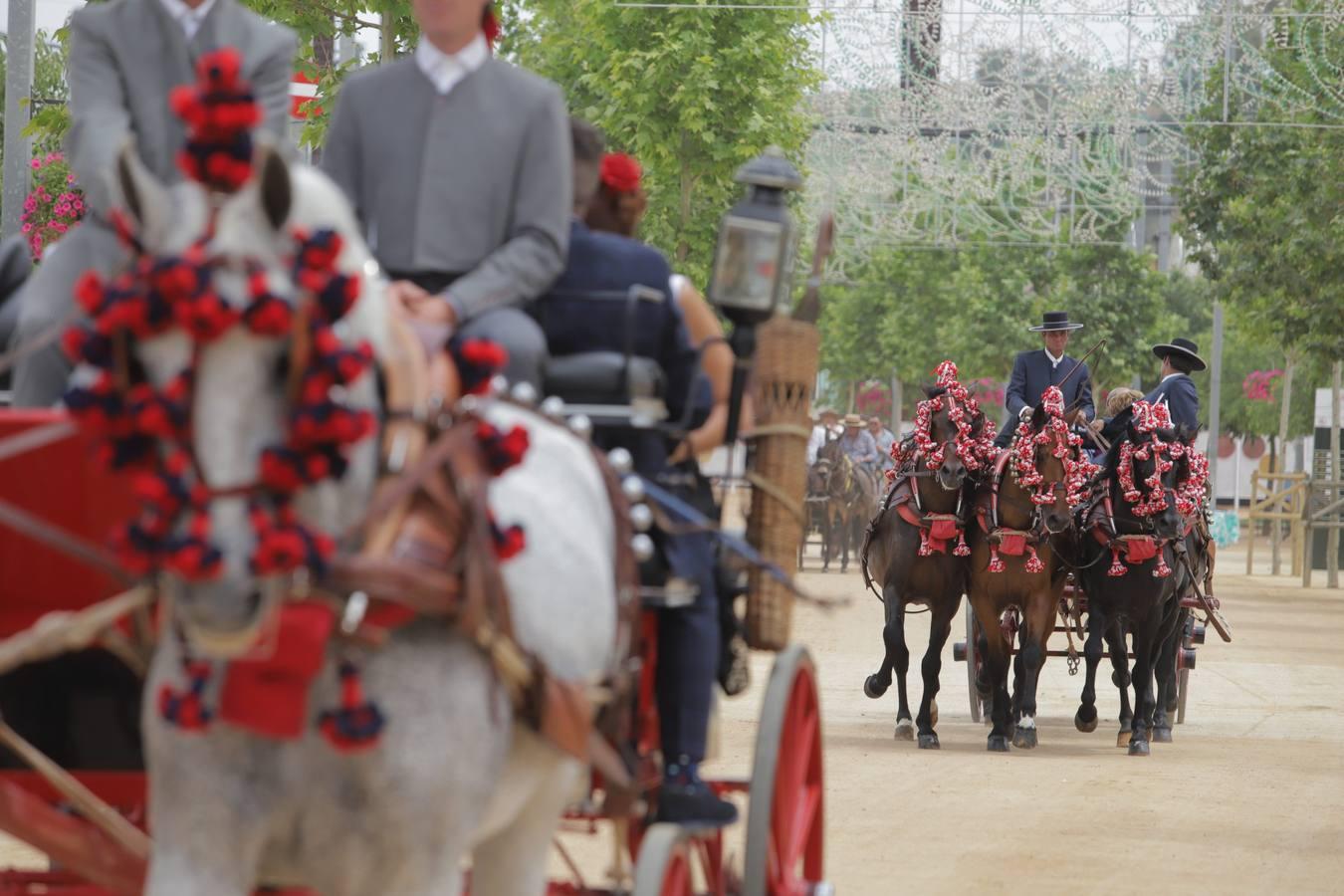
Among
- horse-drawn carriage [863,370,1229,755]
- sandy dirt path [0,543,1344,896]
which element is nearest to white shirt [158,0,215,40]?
sandy dirt path [0,543,1344,896]

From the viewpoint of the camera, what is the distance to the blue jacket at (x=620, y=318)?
18.7 ft

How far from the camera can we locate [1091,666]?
626 inches

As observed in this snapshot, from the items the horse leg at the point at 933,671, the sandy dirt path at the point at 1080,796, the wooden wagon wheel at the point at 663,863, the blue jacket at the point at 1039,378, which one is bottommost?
the sandy dirt path at the point at 1080,796

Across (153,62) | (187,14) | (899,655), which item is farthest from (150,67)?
(899,655)

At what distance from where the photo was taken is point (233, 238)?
12.1ft

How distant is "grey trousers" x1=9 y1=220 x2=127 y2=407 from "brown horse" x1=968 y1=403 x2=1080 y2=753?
10299 millimetres

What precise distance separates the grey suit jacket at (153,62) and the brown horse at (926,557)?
10060 mm

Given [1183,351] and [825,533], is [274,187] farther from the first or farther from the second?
[825,533]

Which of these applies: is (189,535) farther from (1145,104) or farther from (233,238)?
(1145,104)

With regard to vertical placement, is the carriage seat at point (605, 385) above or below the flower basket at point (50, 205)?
below

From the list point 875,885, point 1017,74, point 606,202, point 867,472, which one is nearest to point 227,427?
point 606,202

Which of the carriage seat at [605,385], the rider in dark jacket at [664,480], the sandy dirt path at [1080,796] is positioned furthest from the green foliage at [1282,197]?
the carriage seat at [605,385]

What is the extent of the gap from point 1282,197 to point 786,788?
2605cm

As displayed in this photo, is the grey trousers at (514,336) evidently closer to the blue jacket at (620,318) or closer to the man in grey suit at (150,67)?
the blue jacket at (620,318)
